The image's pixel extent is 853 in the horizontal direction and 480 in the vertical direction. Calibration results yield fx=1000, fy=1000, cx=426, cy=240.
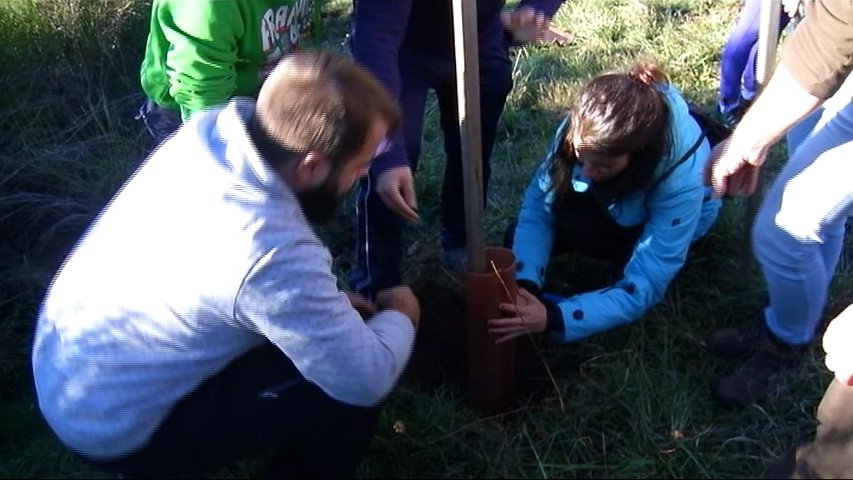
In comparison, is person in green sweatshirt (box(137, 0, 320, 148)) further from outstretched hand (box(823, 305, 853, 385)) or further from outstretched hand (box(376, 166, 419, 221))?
outstretched hand (box(823, 305, 853, 385))

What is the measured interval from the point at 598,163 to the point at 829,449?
3.09 ft

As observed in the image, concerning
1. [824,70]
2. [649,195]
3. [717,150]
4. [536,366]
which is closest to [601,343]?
[536,366]

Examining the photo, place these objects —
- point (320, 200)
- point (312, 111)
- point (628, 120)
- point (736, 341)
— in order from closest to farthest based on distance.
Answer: point (312, 111), point (320, 200), point (628, 120), point (736, 341)

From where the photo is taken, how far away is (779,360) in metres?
2.61

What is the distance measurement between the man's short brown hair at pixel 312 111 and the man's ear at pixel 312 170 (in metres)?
0.01

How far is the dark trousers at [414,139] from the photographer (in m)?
2.72

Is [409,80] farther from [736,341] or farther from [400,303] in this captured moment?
[736,341]

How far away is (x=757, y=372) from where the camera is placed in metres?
2.58

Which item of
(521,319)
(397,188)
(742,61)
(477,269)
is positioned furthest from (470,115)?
(742,61)

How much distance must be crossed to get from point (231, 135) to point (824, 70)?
1.25 m

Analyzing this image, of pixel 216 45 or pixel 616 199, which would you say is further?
pixel 616 199

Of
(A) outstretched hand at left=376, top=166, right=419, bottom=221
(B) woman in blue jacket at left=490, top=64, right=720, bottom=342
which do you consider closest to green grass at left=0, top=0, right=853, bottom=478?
(B) woman in blue jacket at left=490, top=64, right=720, bottom=342

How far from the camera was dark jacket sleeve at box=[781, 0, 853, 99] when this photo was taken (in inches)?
80.4

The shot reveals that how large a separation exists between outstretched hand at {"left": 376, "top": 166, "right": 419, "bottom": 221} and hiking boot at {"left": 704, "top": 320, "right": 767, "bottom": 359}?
968mm
